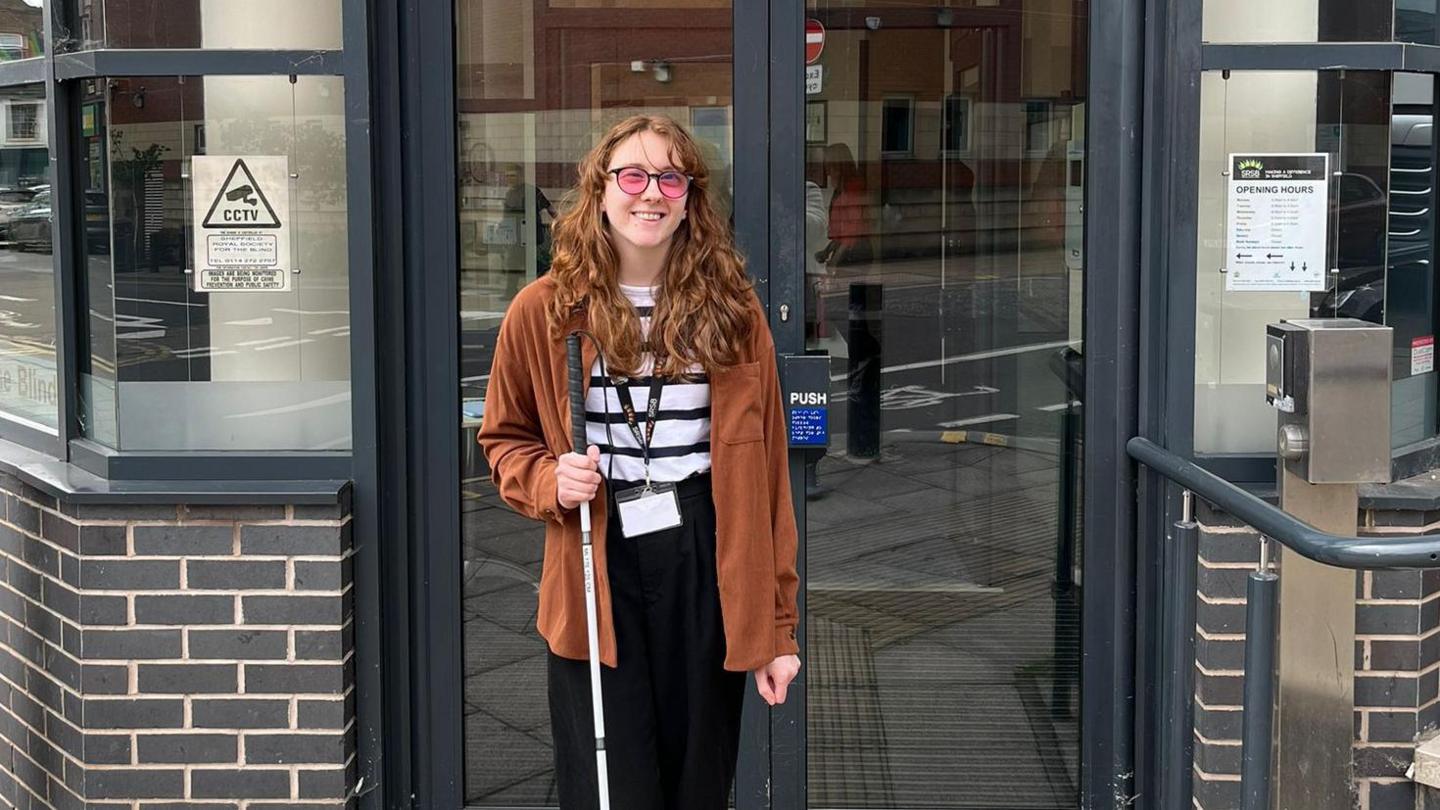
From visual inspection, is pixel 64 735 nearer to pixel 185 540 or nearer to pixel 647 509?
pixel 185 540

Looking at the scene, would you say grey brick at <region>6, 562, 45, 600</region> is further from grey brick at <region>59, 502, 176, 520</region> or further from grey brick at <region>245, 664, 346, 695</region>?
grey brick at <region>245, 664, 346, 695</region>

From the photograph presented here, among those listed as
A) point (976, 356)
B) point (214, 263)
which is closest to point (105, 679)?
point (214, 263)

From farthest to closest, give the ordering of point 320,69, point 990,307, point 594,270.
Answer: point 990,307, point 320,69, point 594,270

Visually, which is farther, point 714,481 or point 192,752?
point 192,752

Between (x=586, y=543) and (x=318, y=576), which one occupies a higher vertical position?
(x=586, y=543)

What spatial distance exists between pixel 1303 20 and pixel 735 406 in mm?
1835

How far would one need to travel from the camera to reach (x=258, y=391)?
4305 mm

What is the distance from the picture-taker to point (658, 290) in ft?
10.9

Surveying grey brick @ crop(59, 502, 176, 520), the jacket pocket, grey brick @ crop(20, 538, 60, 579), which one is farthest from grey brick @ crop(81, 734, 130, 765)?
the jacket pocket

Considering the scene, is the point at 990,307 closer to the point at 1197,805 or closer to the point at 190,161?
the point at 1197,805

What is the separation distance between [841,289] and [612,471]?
133cm

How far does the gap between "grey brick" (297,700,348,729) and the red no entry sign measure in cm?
200

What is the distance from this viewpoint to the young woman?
10.7ft

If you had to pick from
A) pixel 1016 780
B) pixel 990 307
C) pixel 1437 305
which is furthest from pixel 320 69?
pixel 1437 305
